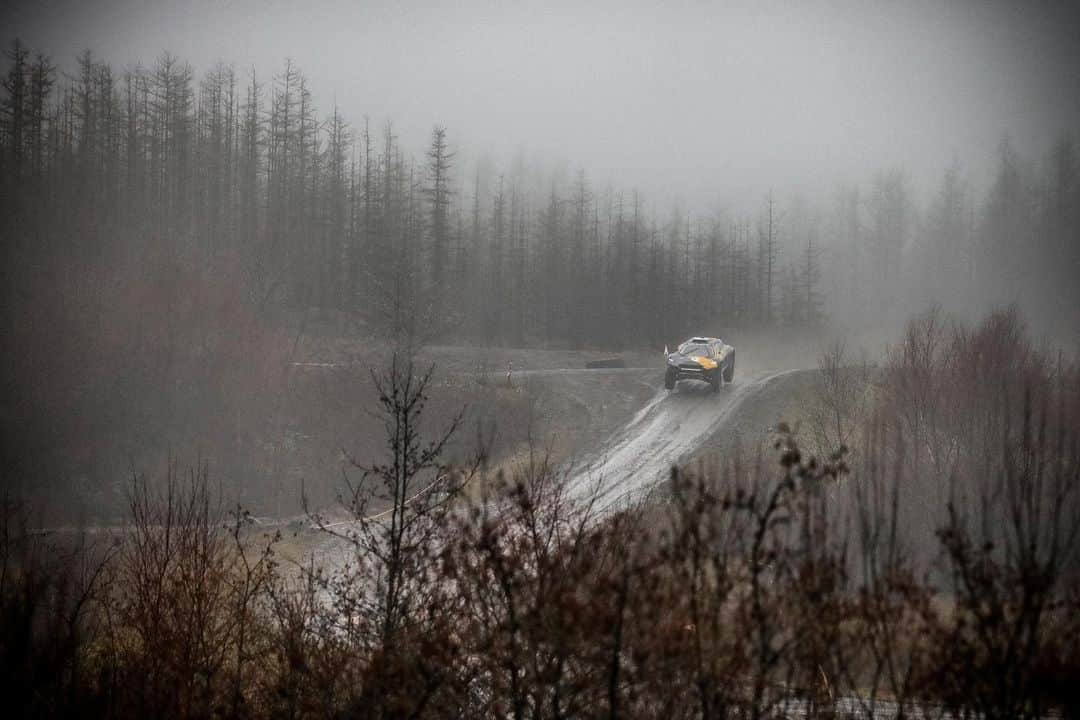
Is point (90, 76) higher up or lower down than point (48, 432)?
higher up

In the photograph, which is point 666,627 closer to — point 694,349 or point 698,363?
point 698,363

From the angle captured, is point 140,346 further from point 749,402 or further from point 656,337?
point 656,337

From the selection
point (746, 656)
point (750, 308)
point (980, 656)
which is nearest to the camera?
point (746, 656)

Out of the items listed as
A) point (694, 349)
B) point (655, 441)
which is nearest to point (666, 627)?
point (655, 441)

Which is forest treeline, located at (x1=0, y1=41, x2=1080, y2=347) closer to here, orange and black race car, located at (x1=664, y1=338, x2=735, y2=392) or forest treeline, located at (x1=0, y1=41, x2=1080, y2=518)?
forest treeline, located at (x1=0, y1=41, x2=1080, y2=518)

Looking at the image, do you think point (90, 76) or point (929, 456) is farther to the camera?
point (90, 76)

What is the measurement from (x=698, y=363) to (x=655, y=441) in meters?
5.93

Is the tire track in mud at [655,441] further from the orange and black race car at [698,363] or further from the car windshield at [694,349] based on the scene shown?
the car windshield at [694,349]

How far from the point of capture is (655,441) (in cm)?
2834

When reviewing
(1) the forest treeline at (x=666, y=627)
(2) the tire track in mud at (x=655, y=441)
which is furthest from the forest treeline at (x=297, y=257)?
(1) the forest treeline at (x=666, y=627)

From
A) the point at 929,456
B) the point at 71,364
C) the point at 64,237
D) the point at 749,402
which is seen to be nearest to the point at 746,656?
the point at 929,456

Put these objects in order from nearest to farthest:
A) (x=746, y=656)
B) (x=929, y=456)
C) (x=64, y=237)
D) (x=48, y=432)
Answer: (x=746, y=656), (x=929, y=456), (x=48, y=432), (x=64, y=237)

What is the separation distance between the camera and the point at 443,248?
62875 millimetres

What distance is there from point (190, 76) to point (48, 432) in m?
41.8
